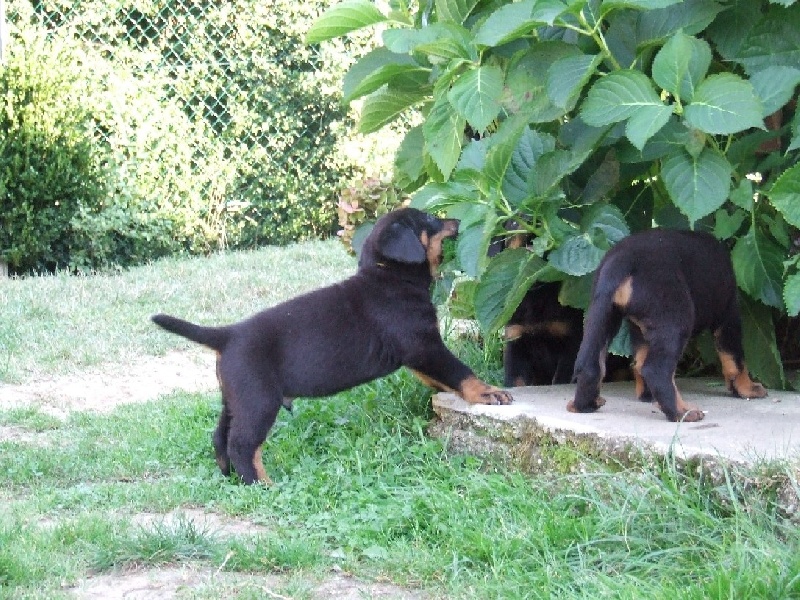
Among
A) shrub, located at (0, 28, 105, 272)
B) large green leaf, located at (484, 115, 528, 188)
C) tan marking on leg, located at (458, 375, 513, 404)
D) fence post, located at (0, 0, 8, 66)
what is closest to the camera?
large green leaf, located at (484, 115, 528, 188)

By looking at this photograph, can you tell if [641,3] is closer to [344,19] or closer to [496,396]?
[344,19]

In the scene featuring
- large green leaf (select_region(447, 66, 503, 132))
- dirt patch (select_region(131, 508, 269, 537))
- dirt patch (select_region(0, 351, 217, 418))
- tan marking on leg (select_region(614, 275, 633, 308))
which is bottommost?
dirt patch (select_region(0, 351, 217, 418))

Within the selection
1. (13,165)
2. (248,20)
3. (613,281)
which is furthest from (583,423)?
(248,20)

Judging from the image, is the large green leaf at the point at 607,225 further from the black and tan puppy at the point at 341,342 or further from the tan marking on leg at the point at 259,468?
the tan marking on leg at the point at 259,468

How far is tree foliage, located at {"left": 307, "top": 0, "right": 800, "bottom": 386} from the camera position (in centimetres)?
418

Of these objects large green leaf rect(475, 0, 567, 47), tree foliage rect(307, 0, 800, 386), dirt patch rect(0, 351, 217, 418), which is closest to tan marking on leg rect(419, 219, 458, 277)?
tree foliage rect(307, 0, 800, 386)

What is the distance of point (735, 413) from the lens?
4414 millimetres

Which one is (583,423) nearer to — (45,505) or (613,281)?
(613,281)

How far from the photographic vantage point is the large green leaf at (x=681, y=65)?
4.14 metres

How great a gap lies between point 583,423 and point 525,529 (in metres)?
0.62

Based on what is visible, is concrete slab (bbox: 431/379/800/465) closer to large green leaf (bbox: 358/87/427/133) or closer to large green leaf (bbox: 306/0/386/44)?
large green leaf (bbox: 358/87/427/133)

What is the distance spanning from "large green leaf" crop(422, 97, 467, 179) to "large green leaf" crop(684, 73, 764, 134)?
1.06 meters

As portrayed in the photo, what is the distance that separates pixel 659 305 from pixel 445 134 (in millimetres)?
1200

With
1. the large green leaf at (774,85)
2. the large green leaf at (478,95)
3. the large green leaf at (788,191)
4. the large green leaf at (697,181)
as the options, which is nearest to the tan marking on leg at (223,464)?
the large green leaf at (478,95)
